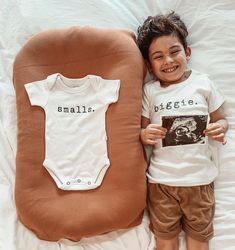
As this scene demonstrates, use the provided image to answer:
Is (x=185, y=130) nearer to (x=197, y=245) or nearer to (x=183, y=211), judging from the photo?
(x=183, y=211)

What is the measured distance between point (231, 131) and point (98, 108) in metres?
0.45

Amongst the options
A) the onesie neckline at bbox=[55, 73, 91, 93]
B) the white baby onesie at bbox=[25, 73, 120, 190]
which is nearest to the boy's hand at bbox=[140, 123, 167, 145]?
the white baby onesie at bbox=[25, 73, 120, 190]

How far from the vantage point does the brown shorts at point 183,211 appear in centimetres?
127

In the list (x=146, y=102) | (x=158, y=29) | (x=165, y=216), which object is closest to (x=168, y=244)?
(x=165, y=216)

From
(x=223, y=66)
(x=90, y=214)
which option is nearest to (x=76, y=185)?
(x=90, y=214)

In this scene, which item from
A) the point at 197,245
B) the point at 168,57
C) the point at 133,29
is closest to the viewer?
the point at 197,245

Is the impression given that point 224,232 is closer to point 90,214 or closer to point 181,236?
point 181,236

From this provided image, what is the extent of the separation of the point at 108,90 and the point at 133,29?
30 centimetres

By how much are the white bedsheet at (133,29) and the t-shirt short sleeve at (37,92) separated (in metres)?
0.12

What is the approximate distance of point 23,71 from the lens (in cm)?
139

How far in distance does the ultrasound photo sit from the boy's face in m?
0.16

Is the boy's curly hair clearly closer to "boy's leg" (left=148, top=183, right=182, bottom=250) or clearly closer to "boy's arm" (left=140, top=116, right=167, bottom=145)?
"boy's arm" (left=140, top=116, right=167, bottom=145)

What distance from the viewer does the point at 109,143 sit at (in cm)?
133

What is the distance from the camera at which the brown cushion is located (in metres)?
1.25
